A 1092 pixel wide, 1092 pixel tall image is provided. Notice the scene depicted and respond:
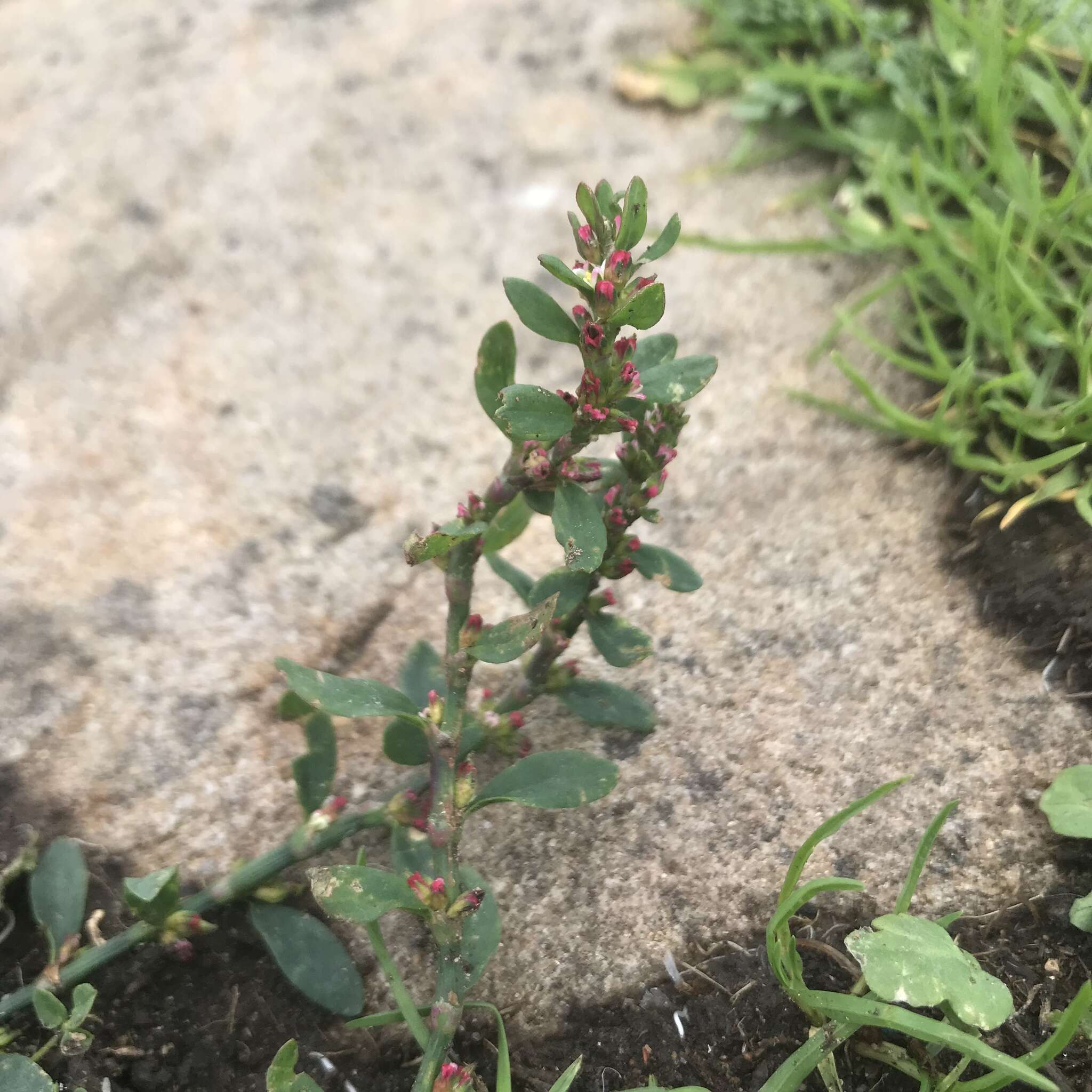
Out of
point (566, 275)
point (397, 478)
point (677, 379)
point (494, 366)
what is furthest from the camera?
point (397, 478)

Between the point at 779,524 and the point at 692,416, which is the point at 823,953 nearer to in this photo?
the point at 779,524

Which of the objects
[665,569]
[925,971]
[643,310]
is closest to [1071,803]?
[925,971]

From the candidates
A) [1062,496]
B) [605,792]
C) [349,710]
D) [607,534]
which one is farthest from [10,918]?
[1062,496]

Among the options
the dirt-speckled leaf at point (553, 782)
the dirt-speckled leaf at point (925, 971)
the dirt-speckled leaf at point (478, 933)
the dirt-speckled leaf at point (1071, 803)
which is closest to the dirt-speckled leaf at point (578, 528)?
the dirt-speckled leaf at point (553, 782)

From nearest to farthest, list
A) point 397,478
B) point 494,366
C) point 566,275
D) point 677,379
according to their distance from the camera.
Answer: point 566,275
point 677,379
point 494,366
point 397,478

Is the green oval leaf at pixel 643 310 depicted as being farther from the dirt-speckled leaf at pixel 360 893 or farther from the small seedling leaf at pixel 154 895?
the small seedling leaf at pixel 154 895

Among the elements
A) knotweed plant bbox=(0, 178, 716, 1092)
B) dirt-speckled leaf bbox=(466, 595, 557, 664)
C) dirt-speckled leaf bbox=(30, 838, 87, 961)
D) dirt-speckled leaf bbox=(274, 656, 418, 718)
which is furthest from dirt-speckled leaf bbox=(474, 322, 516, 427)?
dirt-speckled leaf bbox=(30, 838, 87, 961)

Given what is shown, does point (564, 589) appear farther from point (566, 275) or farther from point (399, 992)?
point (399, 992)
